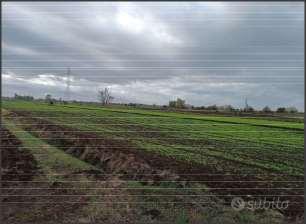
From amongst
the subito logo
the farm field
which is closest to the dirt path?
the farm field

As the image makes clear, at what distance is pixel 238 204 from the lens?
577cm

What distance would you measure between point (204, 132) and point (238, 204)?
137 cm

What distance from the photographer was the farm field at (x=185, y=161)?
5926 millimetres

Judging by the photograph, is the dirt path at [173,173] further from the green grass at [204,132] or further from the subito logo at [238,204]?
the green grass at [204,132]

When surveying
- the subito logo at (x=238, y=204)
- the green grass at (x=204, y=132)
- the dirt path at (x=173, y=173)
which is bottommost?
the subito logo at (x=238, y=204)

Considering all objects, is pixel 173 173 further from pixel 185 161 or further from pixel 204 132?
pixel 204 132

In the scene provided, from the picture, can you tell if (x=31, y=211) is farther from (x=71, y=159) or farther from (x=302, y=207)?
(x=302, y=207)

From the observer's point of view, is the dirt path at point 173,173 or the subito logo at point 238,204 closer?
the subito logo at point 238,204

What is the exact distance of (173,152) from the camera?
870cm

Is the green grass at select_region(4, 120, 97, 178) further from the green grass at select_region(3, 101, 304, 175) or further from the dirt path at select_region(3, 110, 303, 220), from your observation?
the green grass at select_region(3, 101, 304, 175)

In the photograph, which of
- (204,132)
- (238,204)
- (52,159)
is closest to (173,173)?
(204,132)

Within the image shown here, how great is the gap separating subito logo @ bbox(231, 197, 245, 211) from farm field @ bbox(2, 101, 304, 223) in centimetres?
11

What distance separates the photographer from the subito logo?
570cm

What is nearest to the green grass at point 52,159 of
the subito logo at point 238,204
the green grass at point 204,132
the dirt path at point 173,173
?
the dirt path at point 173,173
